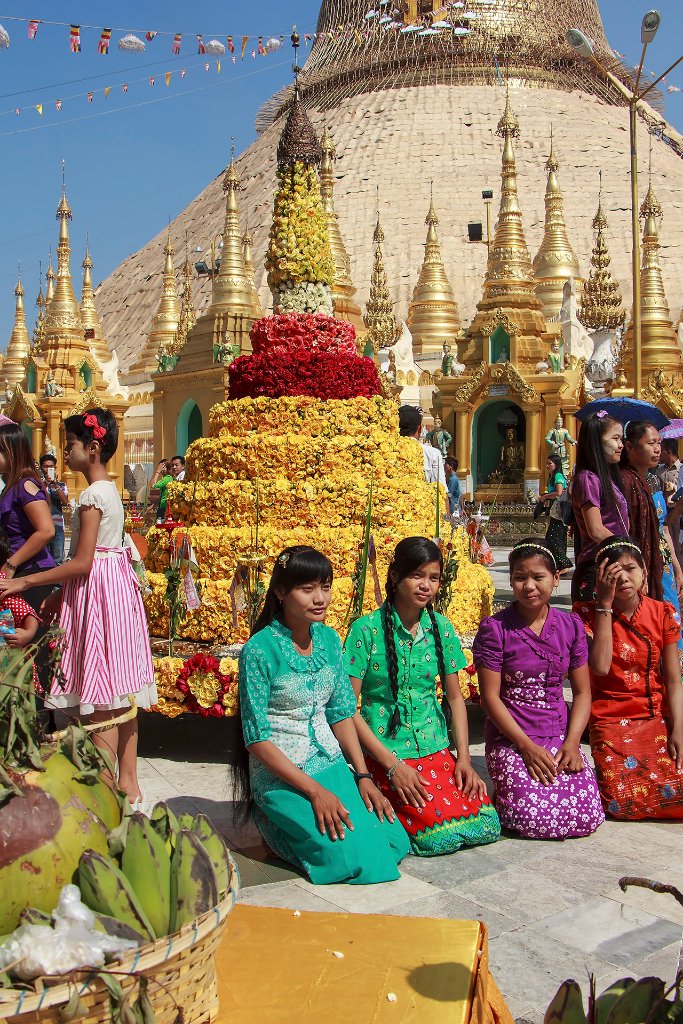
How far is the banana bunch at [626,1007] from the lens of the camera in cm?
169

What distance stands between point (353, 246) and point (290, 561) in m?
42.5

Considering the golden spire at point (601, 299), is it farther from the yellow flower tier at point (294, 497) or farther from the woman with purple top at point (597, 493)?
the woman with purple top at point (597, 493)

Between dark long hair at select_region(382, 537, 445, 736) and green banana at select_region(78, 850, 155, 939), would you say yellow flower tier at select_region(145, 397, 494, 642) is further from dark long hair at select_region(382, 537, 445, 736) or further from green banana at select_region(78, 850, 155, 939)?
green banana at select_region(78, 850, 155, 939)

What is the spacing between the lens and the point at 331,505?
611cm

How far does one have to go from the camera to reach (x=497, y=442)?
77.9ft

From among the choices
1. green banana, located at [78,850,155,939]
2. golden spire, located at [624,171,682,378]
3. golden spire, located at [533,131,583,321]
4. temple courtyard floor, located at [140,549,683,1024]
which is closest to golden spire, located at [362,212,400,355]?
golden spire, located at [533,131,583,321]

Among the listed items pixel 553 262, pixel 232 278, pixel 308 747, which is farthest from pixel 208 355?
pixel 308 747

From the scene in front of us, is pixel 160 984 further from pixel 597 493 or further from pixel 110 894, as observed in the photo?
pixel 597 493

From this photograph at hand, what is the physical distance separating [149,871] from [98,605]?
2.12 meters

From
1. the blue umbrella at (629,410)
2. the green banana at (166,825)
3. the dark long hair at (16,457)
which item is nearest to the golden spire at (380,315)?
the blue umbrella at (629,410)

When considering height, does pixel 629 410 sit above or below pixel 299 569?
above

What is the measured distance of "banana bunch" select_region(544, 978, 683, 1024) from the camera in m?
1.69

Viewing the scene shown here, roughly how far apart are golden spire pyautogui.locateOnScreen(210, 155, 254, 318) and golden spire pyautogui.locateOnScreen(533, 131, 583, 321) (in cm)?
981

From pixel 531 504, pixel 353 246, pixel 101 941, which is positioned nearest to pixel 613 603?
pixel 101 941
